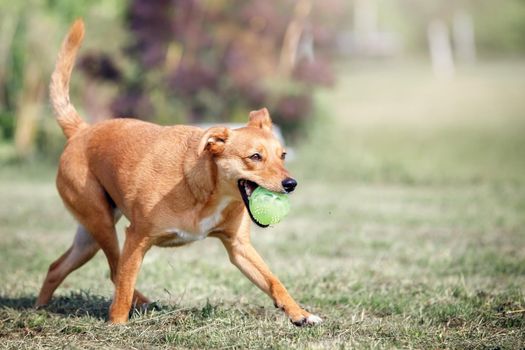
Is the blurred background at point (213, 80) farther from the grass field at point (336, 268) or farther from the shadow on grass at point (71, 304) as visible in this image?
the shadow on grass at point (71, 304)

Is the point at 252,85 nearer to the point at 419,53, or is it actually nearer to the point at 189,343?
the point at 189,343

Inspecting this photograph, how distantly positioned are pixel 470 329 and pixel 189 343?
1.78 meters

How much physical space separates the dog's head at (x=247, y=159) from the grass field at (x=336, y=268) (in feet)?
2.95

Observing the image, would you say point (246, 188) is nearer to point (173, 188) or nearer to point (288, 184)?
point (288, 184)

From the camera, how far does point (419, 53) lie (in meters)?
41.8

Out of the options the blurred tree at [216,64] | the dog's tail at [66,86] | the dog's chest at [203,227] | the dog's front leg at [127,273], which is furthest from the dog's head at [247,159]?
the blurred tree at [216,64]

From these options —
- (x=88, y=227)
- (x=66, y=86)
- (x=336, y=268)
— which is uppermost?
(x=66, y=86)

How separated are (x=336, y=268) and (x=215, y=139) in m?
2.96

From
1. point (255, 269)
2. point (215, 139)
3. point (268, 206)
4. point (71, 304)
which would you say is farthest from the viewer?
point (71, 304)

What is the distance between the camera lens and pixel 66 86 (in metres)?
7.14

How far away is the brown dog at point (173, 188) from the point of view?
5582 millimetres

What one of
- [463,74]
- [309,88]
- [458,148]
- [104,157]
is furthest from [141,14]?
[463,74]

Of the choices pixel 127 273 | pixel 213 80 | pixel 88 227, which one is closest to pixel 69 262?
pixel 88 227

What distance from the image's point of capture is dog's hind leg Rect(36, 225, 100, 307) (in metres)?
6.58
